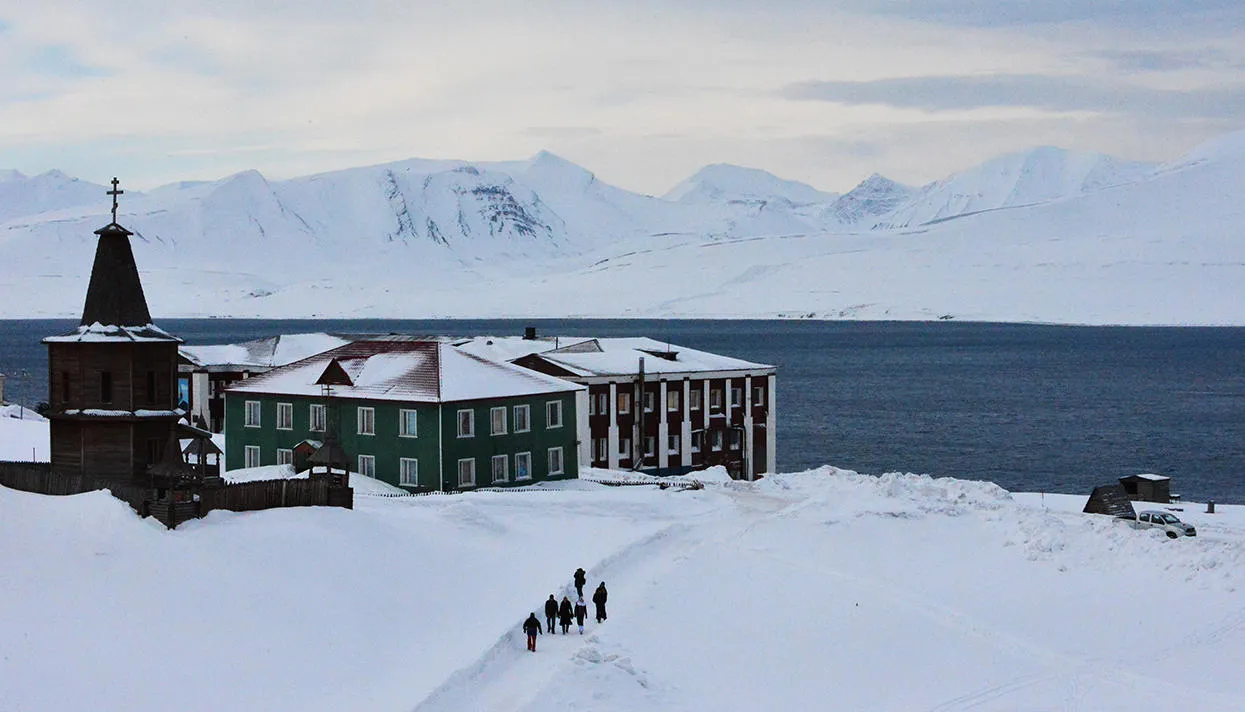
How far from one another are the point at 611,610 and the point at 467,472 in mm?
21075

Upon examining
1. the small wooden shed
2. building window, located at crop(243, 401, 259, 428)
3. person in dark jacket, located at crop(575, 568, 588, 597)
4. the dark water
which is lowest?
the dark water

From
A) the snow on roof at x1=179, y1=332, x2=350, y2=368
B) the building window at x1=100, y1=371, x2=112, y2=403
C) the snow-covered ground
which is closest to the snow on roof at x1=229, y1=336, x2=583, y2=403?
the snow-covered ground

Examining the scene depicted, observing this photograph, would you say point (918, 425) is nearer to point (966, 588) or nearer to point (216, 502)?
point (966, 588)

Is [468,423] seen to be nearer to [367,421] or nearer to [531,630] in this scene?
[367,421]

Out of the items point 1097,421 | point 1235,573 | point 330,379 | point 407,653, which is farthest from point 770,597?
point 1097,421

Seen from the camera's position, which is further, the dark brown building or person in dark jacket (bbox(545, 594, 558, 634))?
the dark brown building

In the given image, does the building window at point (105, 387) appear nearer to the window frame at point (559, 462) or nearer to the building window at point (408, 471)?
the building window at point (408, 471)

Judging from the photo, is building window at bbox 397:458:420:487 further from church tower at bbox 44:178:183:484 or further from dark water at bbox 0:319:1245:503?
dark water at bbox 0:319:1245:503

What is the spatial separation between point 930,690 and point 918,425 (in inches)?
3266

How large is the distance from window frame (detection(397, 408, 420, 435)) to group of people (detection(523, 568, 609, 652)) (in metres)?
21.4

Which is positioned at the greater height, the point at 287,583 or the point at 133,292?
the point at 133,292

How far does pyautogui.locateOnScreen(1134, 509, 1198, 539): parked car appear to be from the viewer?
4897 cm

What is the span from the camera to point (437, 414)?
54344 millimetres

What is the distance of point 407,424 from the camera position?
5541cm
